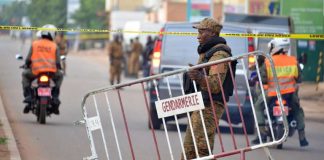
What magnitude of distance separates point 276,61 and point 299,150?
4.52 feet

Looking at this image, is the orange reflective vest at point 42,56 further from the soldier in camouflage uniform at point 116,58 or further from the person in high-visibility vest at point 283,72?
the soldier in camouflage uniform at point 116,58

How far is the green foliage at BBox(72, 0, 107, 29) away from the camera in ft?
286

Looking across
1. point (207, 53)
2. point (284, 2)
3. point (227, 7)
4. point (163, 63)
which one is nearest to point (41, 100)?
point (163, 63)

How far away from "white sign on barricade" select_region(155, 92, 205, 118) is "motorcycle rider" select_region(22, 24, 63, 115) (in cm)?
788

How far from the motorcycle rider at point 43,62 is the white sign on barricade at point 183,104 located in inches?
310

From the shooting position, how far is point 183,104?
29.5ft

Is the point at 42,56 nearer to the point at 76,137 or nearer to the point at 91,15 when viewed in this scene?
the point at 76,137

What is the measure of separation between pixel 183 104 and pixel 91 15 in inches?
3145

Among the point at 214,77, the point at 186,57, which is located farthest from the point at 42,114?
the point at 214,77

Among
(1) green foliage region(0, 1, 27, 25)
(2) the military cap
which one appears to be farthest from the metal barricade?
(1) green foliage region(0, 1, 27, 25)

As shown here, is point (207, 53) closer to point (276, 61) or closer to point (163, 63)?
point (276, 61)

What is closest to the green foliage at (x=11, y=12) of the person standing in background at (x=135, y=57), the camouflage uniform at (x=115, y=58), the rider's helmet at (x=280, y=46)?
the camouflage uniform at (x=115, y=58)

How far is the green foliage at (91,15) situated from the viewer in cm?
8712

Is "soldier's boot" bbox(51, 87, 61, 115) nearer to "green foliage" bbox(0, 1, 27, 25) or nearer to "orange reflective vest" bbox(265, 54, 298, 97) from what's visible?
"green foliage" bbox(0, 1, 27, 25)
